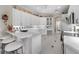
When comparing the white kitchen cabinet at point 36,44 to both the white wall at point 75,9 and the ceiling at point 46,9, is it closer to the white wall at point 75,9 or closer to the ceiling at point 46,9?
the ceiling at point 46,9

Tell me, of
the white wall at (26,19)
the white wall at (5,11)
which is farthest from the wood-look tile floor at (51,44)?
the white wall at (5,11)

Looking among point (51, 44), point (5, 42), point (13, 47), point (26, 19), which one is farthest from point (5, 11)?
point (51, 44)

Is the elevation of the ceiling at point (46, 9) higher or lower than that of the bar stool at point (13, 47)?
higher

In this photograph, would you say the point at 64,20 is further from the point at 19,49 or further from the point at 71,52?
the point at 19,49

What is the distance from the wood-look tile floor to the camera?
1835mm

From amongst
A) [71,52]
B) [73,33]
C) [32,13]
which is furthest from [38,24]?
[71,52]

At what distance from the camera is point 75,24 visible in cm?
180

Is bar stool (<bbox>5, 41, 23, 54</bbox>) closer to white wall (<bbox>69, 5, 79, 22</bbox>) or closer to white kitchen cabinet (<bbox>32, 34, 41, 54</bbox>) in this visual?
white kitchen cabinet (<bbox>32, 34, 41, 54</bbox>)

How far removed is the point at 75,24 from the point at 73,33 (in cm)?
16

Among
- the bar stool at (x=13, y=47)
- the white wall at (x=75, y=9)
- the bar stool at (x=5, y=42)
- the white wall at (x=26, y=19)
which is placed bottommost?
the bar stool at (x=13, y=47)

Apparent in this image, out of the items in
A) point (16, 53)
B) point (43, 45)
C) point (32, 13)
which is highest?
point (32, 13)

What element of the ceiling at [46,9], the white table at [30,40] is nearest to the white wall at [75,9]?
the ceiling at [46,9]

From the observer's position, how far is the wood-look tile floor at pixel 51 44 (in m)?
1.83

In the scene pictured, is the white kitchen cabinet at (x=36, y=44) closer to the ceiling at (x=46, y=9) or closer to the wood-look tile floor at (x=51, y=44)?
the wood-look tile floor at (x=51, y=44)
